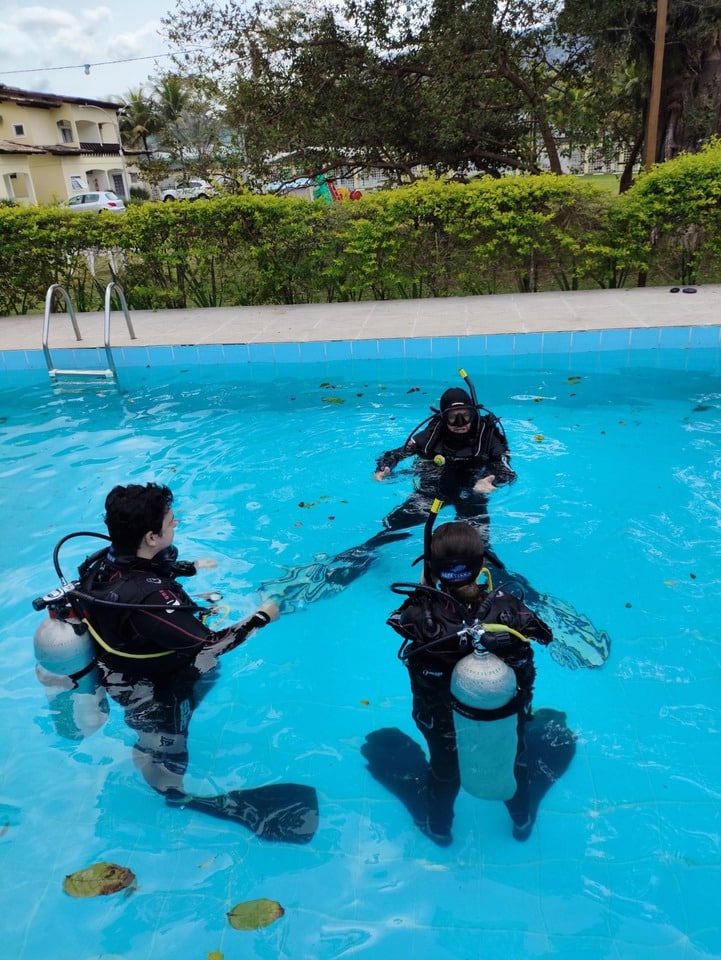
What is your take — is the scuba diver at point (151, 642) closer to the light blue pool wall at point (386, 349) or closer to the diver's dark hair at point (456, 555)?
the diver's dark hair at point (456, 555)

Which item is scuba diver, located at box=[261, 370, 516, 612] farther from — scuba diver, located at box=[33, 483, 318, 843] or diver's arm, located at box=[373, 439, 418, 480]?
scuba diver, located at box=[33, 483, 318, 843]

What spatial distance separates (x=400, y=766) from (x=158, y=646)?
4.01 feet

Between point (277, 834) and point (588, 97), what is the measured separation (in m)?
17.0

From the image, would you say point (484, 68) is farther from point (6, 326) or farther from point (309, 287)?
point (6, 326)

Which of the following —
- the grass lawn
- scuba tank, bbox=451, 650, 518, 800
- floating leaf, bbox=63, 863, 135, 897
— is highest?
the grass lawn

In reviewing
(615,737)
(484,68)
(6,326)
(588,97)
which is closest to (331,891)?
(615,737)

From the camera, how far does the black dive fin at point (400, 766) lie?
3061 mm

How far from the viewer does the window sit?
4544 cm

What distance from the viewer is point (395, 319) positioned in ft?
30.8

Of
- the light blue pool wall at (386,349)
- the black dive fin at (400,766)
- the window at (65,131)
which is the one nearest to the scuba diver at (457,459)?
the black dive fin at (400,766)

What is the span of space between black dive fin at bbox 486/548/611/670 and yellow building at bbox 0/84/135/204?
127 feet

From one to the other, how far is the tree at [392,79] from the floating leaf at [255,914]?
15278 millimetres

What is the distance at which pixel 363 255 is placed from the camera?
10.4m

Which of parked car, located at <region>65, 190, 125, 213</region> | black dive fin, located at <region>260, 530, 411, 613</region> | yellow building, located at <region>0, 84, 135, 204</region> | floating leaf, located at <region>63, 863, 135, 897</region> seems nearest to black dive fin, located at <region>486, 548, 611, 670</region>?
black dive fin, located at <region>260, 530, 411, 613</region>
